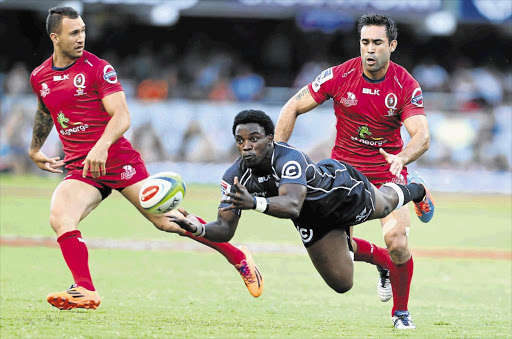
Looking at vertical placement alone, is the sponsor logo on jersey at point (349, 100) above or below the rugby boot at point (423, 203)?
above

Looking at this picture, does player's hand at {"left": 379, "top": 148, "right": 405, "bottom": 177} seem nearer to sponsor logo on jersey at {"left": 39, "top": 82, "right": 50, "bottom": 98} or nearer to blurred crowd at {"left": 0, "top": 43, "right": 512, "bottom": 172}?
sponsor logo on jersey at {"left": 39, "top": 82, "right": 50, "bottom": 98}

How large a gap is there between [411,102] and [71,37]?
139 inches

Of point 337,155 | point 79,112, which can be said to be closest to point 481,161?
point 337,155

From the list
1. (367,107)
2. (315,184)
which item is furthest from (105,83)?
(367,107)

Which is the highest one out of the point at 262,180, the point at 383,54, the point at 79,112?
the point at 383,54

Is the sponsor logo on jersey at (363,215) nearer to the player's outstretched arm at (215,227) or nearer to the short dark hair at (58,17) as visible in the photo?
the player's outstretched arm at (215,227)

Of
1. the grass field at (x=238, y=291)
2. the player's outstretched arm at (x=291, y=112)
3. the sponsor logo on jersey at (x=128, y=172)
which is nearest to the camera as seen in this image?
the grass field at (x=238, y=291)

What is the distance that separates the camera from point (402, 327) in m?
8.12

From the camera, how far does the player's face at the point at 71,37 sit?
27.9ft

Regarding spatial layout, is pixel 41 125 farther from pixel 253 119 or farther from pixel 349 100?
pixel 349 100

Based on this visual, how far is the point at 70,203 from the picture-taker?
332 inches

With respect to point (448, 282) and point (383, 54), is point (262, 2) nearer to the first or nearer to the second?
point (448, 282)

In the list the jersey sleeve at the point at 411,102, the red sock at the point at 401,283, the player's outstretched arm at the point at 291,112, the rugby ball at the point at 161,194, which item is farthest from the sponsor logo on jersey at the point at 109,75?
the red sock at the point at 401,283

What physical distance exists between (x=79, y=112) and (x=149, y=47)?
2154 centimetres
